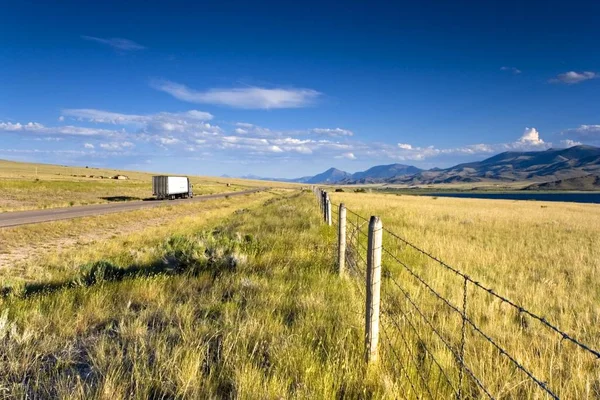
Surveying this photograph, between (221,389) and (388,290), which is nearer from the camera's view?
(221,389)

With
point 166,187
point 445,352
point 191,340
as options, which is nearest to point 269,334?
point 191,340

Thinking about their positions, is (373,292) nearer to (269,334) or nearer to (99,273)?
(269,334)

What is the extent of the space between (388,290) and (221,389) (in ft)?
12.5

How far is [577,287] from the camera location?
7.08m

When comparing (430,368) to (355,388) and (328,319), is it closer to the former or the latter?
(355,388)

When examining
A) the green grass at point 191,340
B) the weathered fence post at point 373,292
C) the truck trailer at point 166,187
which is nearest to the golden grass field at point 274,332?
the green grass at point 191,340

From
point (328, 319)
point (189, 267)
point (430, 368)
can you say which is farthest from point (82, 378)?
point (189, 267)

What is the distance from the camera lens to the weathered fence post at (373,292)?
3723 mm

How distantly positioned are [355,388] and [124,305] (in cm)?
359

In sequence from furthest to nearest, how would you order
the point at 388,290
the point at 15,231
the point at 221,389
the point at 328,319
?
the point at 15,231
the point at 388,290
the point at 328,319
the point at 221,389

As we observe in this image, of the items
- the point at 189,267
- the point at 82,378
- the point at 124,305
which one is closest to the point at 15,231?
the point at 189,267

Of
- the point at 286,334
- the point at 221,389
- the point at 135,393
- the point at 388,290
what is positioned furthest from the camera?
the point at 388,290

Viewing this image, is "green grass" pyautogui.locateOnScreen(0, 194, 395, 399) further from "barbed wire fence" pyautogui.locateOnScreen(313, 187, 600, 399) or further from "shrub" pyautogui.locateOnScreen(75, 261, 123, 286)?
"barbed wire fence" pyautogui.locateOnScreen(313, 187, 600, 399)

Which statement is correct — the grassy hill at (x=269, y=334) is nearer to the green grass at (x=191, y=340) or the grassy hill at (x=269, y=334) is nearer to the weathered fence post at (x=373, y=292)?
the green grass at (x=191, y=340)
